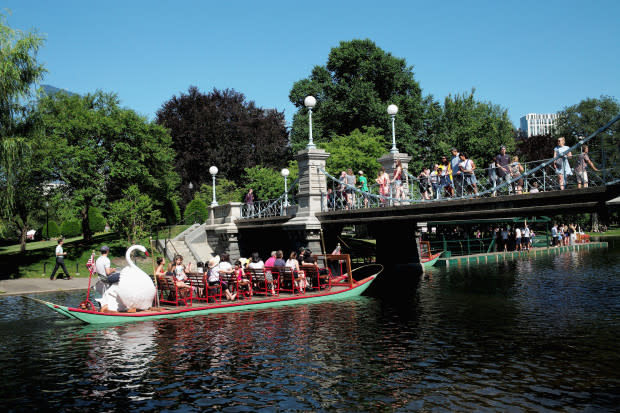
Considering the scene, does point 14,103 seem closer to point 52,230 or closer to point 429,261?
point 429,261

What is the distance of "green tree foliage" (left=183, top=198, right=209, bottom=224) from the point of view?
139ft

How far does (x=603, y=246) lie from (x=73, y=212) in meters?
38.9

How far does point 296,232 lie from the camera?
952 inches

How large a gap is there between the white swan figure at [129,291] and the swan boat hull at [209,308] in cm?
40

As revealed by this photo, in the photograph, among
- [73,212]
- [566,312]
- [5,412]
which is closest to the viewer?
[5,412]

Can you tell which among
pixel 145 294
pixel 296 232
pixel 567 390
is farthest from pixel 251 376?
pixel 296 232

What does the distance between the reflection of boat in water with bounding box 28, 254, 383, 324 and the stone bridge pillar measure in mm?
3148

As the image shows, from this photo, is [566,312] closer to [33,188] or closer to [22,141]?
[22,141]

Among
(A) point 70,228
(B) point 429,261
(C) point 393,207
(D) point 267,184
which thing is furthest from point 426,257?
(A) point 70,228

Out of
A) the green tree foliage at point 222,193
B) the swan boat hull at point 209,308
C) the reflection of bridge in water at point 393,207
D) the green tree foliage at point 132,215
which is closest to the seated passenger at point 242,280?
the swan boat hull at point 209,308

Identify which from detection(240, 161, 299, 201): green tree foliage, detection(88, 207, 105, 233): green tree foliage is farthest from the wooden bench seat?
detection(88, 207, 105, 233): green tree foliage

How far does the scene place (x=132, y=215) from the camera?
34219 millimetres

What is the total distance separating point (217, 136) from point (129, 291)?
34558mm

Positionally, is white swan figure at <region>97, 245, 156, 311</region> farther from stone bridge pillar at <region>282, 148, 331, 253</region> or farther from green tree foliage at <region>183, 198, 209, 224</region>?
green tree foliage at <region>183, 198, 209, 224</region>
